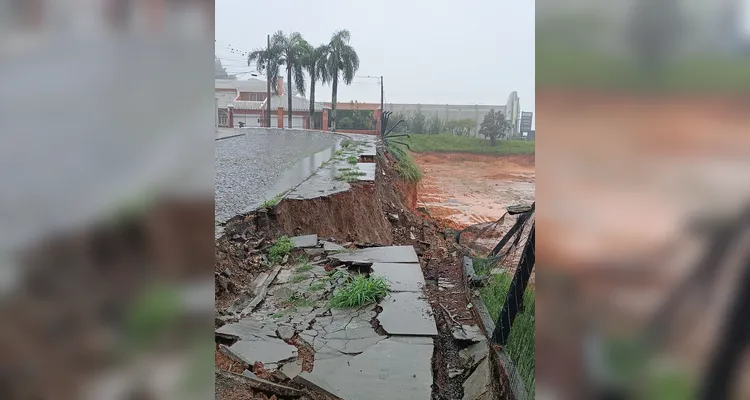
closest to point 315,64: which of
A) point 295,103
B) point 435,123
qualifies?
point 295,103

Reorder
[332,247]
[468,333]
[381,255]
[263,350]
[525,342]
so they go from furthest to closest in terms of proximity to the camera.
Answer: [332,247] < [381,255] < [468,333] < [263,350] < [525,342]

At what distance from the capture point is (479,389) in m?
3.56

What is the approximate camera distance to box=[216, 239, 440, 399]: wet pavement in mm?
3526

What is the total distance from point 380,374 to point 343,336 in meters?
0.72

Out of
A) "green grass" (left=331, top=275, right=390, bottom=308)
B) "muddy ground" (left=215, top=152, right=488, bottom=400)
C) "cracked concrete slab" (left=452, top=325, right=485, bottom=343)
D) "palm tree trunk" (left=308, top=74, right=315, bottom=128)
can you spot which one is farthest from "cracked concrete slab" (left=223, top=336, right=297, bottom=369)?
"palm tree trunk" (left=308, top=74, right=315, bottom=128)

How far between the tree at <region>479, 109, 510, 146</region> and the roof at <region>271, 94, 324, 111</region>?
496 inches

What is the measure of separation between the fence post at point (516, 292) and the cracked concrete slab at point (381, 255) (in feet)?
8.60

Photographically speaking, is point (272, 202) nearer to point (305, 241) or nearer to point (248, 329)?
point (305, 241)

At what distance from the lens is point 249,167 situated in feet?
40.2

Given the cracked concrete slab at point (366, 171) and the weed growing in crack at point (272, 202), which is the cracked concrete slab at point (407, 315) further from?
the cracked concrete slab at point (366, 171)
